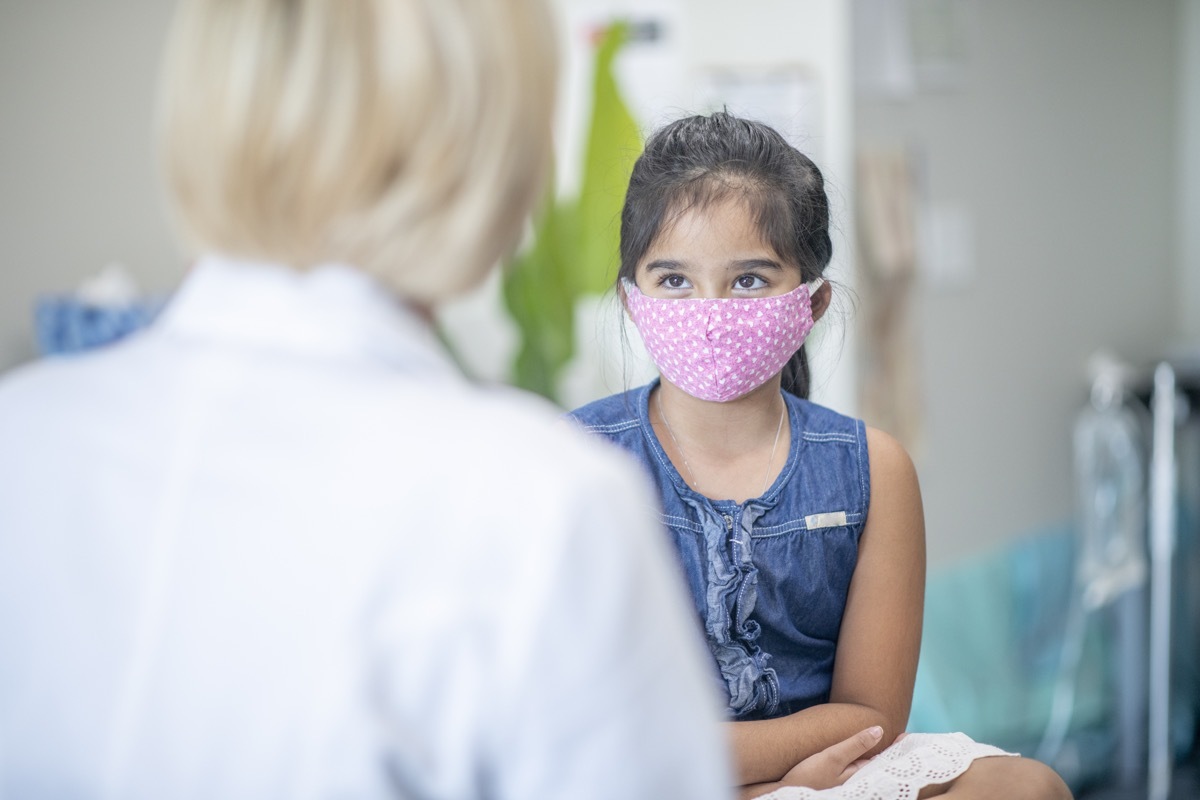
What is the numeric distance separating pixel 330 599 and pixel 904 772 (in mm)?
779

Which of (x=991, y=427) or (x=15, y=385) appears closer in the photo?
(x=15, y=385)

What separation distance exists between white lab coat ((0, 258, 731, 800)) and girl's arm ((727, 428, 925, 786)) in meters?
0.63

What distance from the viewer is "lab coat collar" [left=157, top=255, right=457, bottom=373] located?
75cm

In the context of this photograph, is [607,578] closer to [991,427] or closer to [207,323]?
[207,323]

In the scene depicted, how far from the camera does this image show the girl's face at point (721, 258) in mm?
1380

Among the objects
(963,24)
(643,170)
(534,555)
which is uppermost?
(963,24)

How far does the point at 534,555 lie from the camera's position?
2.16 ft

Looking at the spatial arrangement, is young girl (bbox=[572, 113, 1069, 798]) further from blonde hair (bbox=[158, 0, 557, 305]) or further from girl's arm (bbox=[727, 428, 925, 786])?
blonde hair (bbox=[158, 0, 557, 305])

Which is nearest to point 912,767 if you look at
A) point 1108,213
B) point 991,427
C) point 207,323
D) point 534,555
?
point 534,555

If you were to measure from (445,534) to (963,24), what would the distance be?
344 centimetres

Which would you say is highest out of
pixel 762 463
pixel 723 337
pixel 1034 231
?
pixel 1034 231

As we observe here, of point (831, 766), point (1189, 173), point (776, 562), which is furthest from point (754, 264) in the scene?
point (1189, 173)

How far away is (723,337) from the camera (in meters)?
1.36

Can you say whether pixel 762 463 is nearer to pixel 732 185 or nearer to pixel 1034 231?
pixel 732 185
